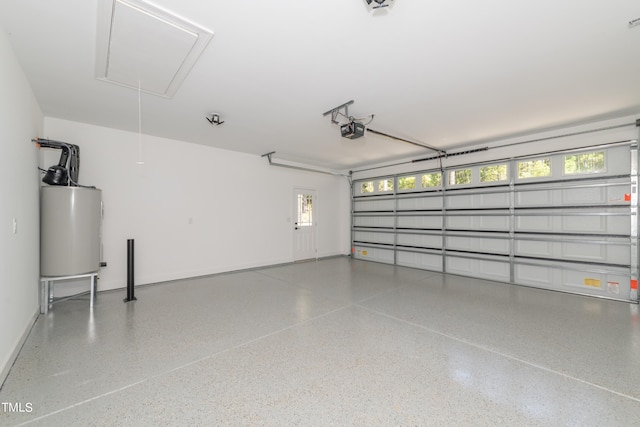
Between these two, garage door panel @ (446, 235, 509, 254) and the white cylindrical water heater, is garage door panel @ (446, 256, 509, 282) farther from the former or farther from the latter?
the white cylindrical water heater

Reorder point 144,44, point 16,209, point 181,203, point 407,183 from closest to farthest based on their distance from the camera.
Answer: point 144,44, point 16,209, point 181,203, point 407,183

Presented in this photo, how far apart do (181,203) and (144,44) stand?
3387 millimetres

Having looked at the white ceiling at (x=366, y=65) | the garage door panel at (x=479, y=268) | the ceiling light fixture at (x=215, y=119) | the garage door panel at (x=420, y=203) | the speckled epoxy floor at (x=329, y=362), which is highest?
the white ceiling at (x=366, y=65)

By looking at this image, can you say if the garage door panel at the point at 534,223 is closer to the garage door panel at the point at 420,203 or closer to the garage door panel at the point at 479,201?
the garage door panel at the point at 479,201

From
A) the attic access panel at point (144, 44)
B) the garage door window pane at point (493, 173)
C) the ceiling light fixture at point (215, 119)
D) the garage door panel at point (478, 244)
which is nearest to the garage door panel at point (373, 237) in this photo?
the garage door panel at point (478, 244)

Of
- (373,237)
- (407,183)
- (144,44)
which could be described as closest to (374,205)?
(373,237)

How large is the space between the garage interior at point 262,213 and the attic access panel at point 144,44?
0.02m

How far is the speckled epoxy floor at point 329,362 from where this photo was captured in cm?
169

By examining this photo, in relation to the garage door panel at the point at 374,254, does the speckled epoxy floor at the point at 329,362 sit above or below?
below

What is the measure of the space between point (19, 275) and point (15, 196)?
2.44 feet

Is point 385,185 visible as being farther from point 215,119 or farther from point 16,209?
point 16,209

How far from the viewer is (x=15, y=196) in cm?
235

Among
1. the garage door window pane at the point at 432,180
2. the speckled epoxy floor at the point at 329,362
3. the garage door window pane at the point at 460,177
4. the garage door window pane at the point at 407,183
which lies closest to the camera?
the speckled epoxy floor at the point at 329,362

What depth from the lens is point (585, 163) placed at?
13.9 feet
